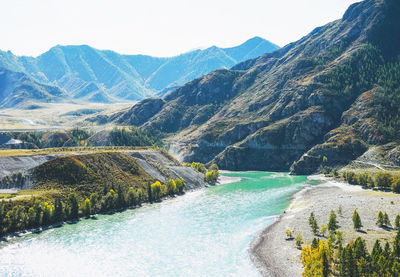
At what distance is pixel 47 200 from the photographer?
104938 mm

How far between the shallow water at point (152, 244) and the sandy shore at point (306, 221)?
3.89 m

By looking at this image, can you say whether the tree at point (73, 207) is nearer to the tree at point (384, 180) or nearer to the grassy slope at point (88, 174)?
the grassy slope at point (88, 174)

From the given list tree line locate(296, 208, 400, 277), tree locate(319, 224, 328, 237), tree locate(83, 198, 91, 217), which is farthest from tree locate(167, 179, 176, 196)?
tree line locate(296, 208, 400, 277)

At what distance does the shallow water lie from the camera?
222 ft

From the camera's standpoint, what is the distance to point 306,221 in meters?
93.8

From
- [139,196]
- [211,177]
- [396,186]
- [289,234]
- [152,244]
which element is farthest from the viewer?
[211,177]

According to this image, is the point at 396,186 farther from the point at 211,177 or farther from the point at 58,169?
the point at 58,169

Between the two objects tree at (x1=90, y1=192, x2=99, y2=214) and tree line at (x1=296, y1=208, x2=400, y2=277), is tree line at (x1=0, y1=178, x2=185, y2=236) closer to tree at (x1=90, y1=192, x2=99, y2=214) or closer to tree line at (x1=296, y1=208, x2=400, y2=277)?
tree at (x1=90, y1=192, x2=99, y2=214)

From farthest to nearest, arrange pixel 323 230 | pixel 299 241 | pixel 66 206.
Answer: pixel 66 206 < pixel 323 230 < pixel 299 241

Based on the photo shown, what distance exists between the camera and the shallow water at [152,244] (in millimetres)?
67812

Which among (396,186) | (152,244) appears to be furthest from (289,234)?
(396,186)

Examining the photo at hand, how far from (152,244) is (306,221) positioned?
46078mm

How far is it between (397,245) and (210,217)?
207 feet

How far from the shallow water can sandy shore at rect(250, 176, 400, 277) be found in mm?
3887
